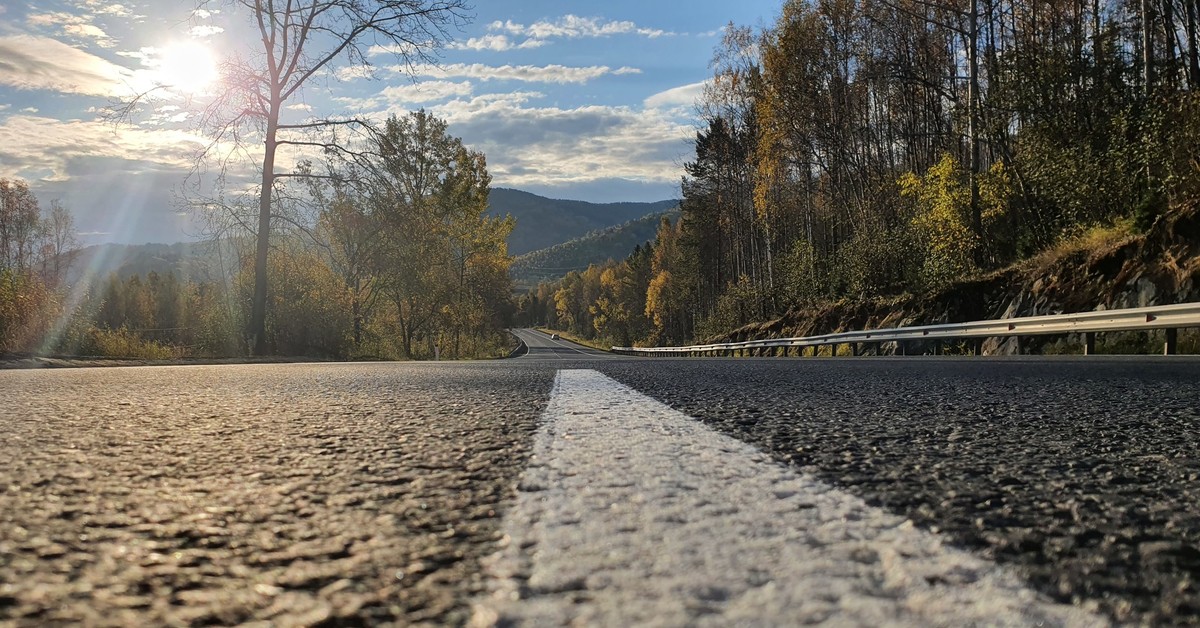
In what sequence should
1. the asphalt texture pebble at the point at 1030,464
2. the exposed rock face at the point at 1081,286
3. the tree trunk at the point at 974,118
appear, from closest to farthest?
the asphalt texture pebble at the point at 1030,464 → the exposed rock face at the point at 1081,286 → the tree trunk at the point at 974,118

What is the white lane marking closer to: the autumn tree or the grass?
the grass

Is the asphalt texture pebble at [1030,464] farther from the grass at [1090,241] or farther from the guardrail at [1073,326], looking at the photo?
the grass at [1090,241]

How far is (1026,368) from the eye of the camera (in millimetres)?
6043

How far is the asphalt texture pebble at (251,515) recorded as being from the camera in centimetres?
81

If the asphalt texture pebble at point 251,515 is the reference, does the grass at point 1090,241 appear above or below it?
above

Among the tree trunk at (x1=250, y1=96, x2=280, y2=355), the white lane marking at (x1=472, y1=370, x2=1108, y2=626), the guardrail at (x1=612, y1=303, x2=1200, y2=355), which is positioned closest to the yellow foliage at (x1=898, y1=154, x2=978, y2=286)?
the guardrail at (x1=612, y1=303, x2=1200, y2=355)

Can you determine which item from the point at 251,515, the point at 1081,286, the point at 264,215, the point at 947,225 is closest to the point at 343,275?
the point at 264,215

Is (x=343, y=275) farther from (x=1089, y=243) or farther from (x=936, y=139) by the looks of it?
(x=1089, y=243)

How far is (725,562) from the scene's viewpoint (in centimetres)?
94

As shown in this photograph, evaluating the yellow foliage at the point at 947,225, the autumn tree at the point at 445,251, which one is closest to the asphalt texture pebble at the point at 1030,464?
the yellow foliage at the point at 947,225

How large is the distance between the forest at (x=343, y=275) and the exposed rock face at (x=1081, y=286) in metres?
12.6

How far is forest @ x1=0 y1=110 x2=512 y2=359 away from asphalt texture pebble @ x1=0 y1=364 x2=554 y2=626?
13.1 meters

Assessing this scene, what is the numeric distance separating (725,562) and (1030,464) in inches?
47.6

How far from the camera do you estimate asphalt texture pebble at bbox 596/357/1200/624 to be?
97 centimetres
